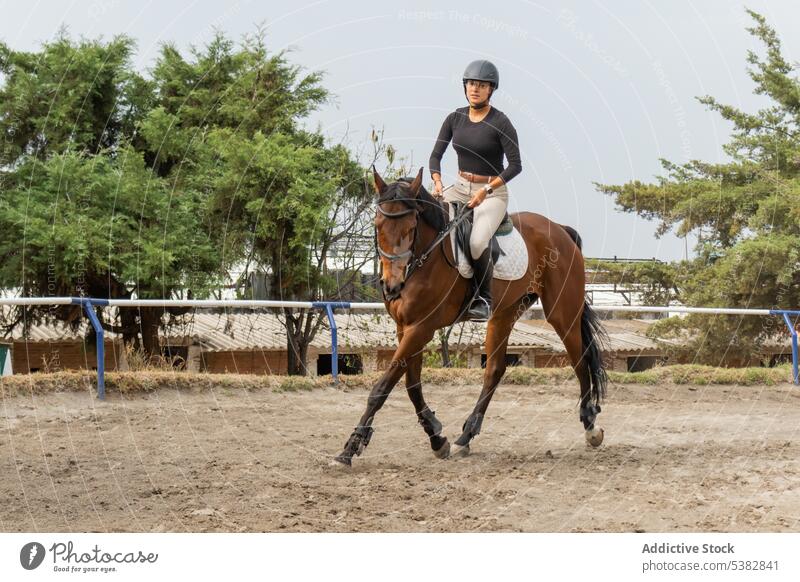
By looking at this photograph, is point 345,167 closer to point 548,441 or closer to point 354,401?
point 354,401

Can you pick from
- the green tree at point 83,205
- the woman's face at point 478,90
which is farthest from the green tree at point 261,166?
the woman's face at point 478,90

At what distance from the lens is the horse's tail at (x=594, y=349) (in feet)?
25.8

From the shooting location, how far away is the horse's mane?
629cm

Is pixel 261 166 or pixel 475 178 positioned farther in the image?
pixel 261 166

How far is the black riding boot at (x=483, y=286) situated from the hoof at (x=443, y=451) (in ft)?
3.69

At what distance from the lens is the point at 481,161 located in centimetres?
680


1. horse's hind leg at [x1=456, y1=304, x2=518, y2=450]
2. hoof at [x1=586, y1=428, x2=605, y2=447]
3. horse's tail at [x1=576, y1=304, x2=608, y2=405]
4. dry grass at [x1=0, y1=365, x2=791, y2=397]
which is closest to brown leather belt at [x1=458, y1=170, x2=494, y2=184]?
horse's hind leg at [x1=456, y1=304, x2=518, y2=450]

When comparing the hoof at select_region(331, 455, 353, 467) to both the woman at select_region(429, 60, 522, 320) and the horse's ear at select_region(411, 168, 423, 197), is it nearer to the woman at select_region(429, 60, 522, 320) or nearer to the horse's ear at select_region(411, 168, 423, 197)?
the woman at select_region(429, 60, 522, 320)

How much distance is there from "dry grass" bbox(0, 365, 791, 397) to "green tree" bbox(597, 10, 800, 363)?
7.96 m

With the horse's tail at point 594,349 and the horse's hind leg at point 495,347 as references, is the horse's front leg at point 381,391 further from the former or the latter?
the horse's tail at point 594,349

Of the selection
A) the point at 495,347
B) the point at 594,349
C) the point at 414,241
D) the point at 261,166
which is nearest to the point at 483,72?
the point at 414,241

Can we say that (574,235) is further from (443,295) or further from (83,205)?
(83,205)

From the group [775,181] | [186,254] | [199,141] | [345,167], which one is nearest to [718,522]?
[345,167]

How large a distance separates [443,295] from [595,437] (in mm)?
2016
